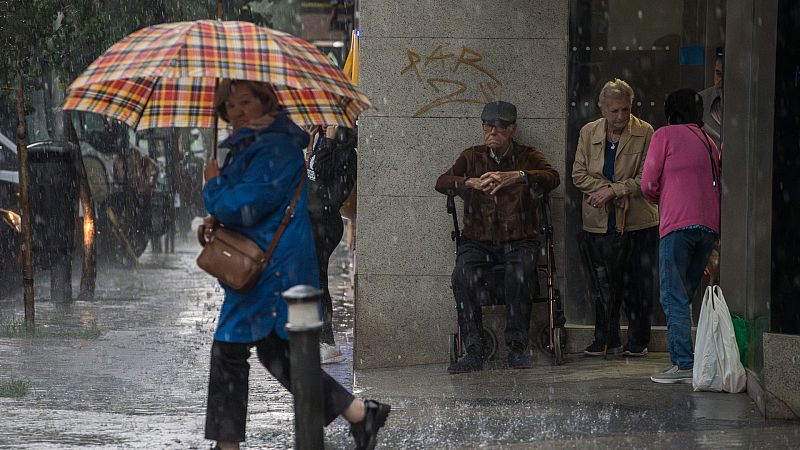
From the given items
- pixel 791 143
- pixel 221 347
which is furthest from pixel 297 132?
pixel 791 143

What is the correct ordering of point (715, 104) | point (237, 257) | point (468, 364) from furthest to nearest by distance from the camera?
point (715, 104) → point (468, 364) → point (237, 257)

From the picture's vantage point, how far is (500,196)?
9.34m

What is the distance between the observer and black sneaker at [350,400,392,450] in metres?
6.12

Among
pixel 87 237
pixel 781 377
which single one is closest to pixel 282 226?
pixel 781 377

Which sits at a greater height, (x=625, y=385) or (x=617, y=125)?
(x=617, y=125)

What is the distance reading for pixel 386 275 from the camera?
32.2 ft

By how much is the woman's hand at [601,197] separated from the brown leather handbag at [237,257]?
158 inches

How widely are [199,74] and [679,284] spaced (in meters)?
4.04

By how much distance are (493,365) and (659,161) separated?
2.00 m

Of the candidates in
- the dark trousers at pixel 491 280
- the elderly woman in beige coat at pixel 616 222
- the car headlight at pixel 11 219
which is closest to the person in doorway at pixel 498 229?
the dark trousers at pixel 491 280

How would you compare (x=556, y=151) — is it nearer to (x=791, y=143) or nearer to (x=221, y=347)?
(x=791, y=143)

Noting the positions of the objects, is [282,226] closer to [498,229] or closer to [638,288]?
[498,229]

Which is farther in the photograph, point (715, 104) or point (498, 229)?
point (715, 104)

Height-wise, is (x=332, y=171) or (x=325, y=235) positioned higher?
(x=332, y=171)
